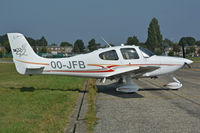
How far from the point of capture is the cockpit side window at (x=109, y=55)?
10.7 meters

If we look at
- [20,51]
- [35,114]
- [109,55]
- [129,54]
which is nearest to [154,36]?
[129,54]

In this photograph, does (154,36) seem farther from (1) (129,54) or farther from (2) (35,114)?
(2) (35,114)

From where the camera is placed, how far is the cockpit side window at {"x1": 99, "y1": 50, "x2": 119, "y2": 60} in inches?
421

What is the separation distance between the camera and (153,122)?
19.0 ft

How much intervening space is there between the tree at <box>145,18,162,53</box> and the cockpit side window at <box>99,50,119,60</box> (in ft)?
255

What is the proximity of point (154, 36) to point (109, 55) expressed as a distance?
3191 inches

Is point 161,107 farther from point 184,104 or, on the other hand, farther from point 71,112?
→ point 71,112

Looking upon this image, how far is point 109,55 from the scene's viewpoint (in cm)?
1074

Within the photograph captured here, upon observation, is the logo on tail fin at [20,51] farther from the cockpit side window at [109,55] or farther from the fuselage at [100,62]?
the cockpit side window at [109,55]

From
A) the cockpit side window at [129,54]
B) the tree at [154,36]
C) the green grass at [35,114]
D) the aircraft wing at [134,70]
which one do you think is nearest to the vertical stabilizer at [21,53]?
the green grass at [35,114]

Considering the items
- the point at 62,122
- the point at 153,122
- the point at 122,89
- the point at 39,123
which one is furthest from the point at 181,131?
the point at 122,89

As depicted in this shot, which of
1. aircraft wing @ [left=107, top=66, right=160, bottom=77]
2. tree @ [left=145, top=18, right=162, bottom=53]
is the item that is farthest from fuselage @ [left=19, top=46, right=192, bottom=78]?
A: tree @ [left=145, top=18, right=162, bottom=53]

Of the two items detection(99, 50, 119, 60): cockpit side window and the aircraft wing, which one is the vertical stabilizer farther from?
the aircraft wing

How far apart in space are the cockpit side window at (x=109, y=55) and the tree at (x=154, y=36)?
77.6 m
